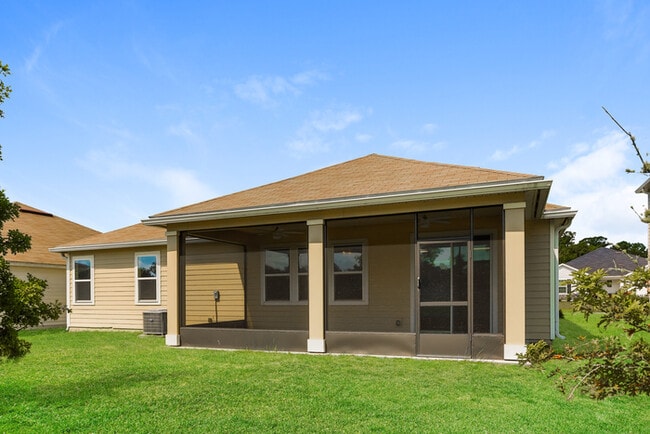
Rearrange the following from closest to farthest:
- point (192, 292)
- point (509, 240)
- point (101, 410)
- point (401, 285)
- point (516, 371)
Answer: point (101, 410), point (516, 371), point (509, 240), point (401, 285), point (192, 292)

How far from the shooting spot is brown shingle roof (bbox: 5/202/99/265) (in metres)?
17.4

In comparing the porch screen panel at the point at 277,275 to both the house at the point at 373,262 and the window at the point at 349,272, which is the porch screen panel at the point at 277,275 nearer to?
the house at the point at 373,262

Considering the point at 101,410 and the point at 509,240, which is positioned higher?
the point at 509,240

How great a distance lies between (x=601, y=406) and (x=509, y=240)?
3038 mm

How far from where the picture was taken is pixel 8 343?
5.79m

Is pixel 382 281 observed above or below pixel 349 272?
below

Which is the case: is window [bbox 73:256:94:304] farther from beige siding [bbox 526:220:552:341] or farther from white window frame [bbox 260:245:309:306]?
beige siding [bbox 526:220:552:341]

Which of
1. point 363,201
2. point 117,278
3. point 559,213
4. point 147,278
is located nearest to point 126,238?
point 117,278

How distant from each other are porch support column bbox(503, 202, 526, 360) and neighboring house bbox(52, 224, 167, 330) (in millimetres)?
10090

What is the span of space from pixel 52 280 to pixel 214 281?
9947mm

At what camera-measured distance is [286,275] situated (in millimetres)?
10828

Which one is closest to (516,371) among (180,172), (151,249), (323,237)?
(323,237)

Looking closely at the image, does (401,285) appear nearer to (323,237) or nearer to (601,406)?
(323,237)

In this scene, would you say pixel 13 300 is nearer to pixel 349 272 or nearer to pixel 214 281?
pixel 214 281
